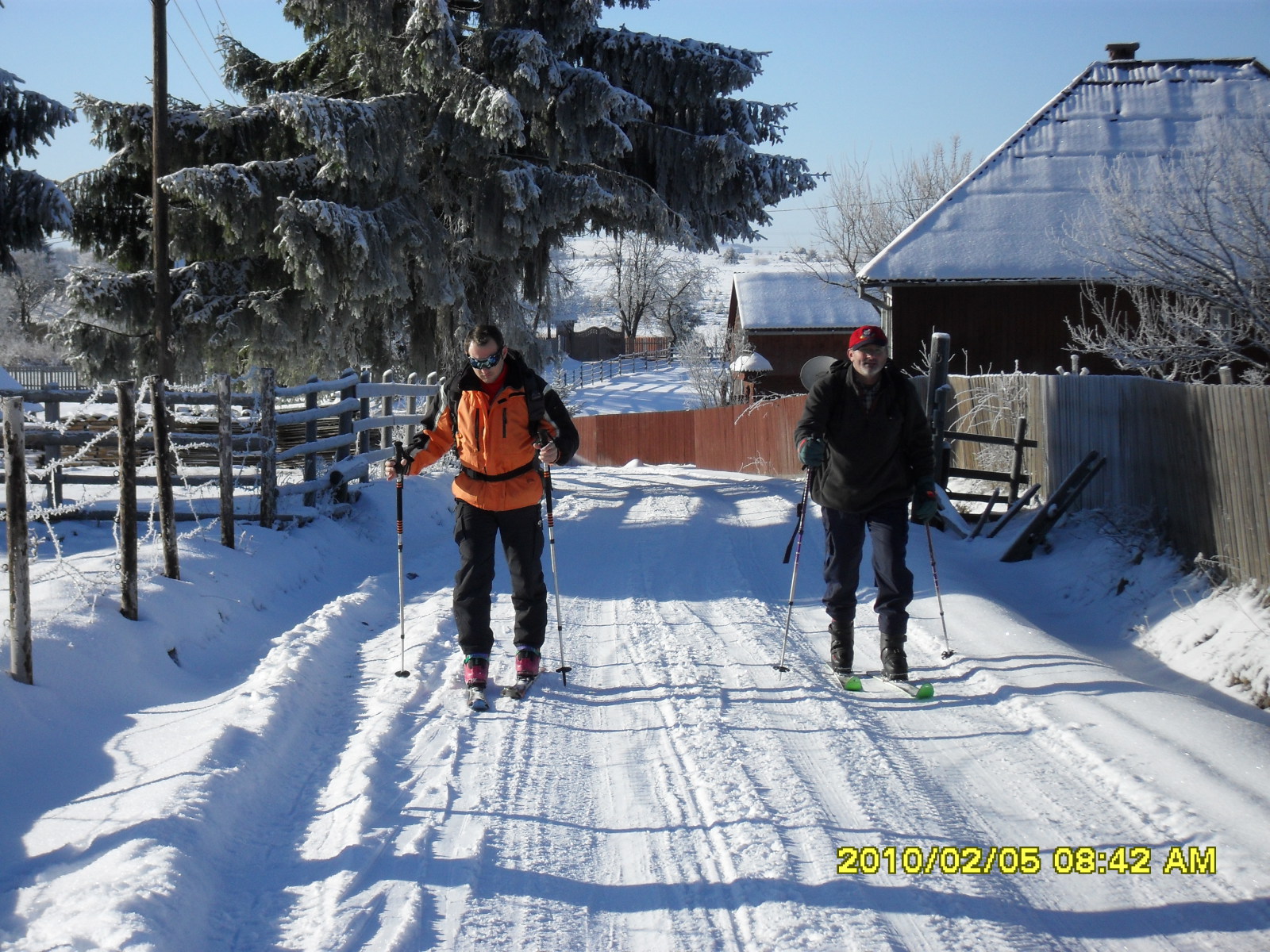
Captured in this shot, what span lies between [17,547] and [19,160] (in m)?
8.18

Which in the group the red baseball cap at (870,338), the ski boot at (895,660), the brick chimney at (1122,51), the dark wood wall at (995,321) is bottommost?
the ski boot at (895,660)

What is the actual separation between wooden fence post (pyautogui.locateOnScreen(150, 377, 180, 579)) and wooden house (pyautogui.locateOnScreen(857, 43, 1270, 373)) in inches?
522

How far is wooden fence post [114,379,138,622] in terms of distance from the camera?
5906 mm

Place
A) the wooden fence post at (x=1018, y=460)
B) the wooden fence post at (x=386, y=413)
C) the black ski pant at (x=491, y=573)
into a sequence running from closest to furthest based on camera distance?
1. the black ski pant at (x=491, y=573)
2. the wooden fence post at (x=1018, y=460)
3. the wooden fence post at (x=386, y=413)

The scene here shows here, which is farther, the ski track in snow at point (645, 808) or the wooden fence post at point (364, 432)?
the wooden fence post at point (364, 432)

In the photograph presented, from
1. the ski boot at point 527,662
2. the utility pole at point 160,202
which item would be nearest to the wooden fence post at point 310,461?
the utility pole at point 160,202

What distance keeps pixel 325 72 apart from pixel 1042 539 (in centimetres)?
1336

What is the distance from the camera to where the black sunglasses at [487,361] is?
219 inches

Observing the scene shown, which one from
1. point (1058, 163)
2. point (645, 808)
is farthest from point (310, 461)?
point (1058, 163)

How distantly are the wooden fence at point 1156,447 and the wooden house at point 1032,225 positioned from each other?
17.1 ft

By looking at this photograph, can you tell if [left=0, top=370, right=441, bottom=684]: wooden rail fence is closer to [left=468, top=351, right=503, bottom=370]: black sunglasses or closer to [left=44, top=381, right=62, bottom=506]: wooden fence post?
[left=44, top=381, right=62, bottom=506]: wooden fence post

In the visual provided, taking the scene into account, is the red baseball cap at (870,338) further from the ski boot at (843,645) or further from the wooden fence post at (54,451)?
the wooden fence post at (54,451)

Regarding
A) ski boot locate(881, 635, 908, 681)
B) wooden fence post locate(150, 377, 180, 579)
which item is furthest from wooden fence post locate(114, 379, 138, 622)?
ski boot locate(881, 635, 908, 681)

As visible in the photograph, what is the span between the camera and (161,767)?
4.27 m
